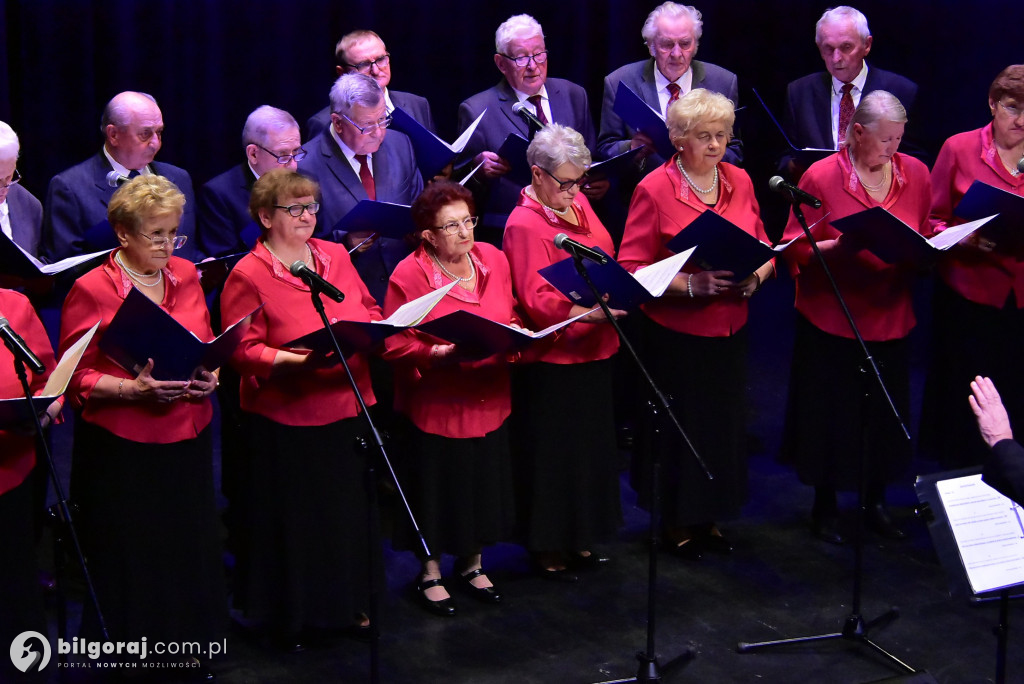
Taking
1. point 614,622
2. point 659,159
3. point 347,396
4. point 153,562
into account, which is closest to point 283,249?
point 347,396

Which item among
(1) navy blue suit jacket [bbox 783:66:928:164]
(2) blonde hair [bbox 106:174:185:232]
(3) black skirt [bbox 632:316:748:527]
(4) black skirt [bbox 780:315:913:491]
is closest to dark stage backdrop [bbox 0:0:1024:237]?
(1) navy blue suit jacket [bbox 783:66:928:164]

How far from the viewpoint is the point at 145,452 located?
3.43 meters

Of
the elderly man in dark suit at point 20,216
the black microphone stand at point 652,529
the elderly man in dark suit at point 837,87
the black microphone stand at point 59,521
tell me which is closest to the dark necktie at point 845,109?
the elderly man in dark suit at point 837,87

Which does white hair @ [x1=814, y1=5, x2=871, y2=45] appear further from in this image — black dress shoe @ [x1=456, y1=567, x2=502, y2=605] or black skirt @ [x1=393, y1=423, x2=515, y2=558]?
black dress shoe @ [x1=456, y1=567, x2=502, y2=605]

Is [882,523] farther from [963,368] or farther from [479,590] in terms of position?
[479,590]

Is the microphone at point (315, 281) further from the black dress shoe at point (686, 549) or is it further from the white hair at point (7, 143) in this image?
the black dress shoe at point (686, 549)

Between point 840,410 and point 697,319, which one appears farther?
point 840,410

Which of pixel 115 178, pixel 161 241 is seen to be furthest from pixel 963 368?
pixel 115 178

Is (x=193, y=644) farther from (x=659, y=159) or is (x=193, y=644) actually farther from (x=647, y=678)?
(x=659, y=159)

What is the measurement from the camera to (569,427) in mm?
4285

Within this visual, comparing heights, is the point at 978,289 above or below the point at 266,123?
below

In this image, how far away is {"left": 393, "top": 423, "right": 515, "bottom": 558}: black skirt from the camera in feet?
13.3

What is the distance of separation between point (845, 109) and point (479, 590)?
101 inches

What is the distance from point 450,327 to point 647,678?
1.16 meters
